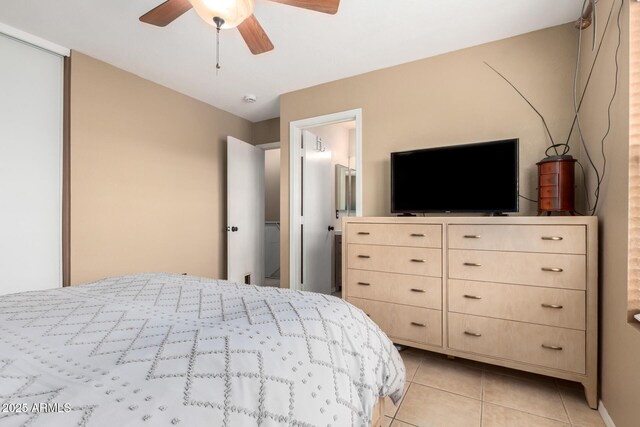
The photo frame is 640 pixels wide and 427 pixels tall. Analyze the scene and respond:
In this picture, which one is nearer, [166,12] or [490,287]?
[166,12]

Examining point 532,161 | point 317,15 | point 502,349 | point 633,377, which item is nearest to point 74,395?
point 633,377

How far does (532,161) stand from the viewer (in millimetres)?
2170

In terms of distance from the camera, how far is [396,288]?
7.22ft

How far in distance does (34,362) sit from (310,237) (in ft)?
9.37

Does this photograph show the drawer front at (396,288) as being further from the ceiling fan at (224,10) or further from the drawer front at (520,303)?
the ceiling fan at (224,10)

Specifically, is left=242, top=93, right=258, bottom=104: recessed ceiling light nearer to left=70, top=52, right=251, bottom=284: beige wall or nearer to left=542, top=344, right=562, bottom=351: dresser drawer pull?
left=70, top=52, right=251, bottom=284: beige wall

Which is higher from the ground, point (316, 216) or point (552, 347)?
point (316, 216)

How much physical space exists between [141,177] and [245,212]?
51.7 inches

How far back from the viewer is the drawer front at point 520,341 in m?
1.69

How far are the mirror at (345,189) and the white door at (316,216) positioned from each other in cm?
45

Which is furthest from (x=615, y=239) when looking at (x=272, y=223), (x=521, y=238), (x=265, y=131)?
(x=272, y=223)

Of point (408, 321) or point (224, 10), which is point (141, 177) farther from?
point (408, 321)

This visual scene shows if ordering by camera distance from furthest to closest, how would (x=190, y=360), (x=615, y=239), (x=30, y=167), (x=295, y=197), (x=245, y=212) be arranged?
(x=245, y=212) → (x=295, y=197) → (x=30, y=167) → (x=615, y=239) → (x=190, y=360)

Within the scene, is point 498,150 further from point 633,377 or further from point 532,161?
point 633,377
